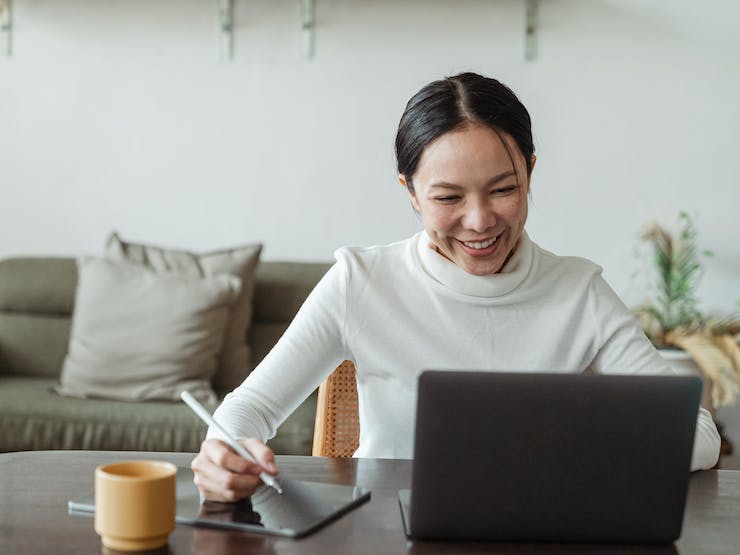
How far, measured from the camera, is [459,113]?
132 cm

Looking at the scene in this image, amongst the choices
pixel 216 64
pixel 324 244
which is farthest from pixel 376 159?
pixel 216 64

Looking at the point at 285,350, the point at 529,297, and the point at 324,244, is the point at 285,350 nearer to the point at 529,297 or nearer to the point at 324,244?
the point at 529,297

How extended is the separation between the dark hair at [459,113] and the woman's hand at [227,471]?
1.77ft

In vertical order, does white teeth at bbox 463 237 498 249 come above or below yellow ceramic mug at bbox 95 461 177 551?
above

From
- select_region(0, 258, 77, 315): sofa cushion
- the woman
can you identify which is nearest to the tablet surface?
the woman

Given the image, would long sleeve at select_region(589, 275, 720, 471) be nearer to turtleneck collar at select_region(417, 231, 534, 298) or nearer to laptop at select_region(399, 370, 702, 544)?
turtleneck collar at select_region(417, 231, 534, 298)

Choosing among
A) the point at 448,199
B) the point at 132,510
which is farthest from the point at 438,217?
the point at 132,510

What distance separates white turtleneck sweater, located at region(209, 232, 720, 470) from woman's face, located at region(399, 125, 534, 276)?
8cm

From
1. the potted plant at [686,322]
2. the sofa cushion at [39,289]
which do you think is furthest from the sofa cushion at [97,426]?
the potted plant at [686,322]

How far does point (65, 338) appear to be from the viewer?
3.04 metres

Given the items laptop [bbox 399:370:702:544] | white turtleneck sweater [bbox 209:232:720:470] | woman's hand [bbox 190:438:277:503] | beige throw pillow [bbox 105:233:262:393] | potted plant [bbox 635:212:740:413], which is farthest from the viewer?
beige throw pillow [bbox 105:233:262:393]

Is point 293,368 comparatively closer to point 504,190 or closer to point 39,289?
point 504,190

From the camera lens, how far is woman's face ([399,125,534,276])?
1.29 meters

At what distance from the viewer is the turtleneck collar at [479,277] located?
1.38m
